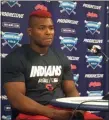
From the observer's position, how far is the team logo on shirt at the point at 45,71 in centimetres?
238

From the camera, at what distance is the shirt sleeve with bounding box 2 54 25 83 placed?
231 centimetres

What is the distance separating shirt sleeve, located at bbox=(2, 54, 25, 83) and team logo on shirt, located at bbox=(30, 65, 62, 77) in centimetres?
9

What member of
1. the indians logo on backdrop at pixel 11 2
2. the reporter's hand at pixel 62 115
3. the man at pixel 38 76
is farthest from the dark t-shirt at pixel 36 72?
the indians logo on backdrop at pixel 11 2

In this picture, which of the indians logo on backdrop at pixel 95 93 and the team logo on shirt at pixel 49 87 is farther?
the indians logo on backdrop at pixel 95 93

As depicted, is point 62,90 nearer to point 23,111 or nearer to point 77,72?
point 23,111

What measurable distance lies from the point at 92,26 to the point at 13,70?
6.26 ft

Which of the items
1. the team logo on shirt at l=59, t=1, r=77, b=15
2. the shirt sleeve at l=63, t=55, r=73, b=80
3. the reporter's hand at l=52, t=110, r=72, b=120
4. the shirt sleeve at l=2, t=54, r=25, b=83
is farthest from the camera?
the team logo on shirt at l=59, t=1, r=77, b=15

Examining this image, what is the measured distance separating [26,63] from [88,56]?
5.72 ft

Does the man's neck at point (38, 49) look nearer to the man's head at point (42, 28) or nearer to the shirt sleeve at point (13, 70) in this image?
the man's head at point (42, 28)

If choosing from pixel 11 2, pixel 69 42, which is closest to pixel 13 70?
pixel 11 2

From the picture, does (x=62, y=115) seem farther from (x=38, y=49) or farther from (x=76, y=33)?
(x=76, y=33)

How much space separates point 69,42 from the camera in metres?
3.82

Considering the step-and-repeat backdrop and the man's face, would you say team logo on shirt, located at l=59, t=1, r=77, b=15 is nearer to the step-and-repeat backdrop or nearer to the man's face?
the step-and-repeat backdrop

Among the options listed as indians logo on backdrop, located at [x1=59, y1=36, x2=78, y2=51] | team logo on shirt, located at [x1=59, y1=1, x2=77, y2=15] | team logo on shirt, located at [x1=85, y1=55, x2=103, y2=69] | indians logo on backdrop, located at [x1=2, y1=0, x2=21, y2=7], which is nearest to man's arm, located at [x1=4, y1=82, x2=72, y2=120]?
indians logo on backdrop, located at [x1=2, y1=0, x2=21, y2=7]
